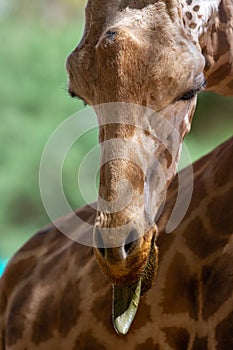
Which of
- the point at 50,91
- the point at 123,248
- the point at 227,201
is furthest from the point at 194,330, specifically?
the point at 50,91

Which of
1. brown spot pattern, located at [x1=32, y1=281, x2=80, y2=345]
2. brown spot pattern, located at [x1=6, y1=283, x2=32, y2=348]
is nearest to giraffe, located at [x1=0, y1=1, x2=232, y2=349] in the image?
brown spot pattern, located at [x1=32, y1=281, x2=80, y2=345]

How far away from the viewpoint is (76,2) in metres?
10.8

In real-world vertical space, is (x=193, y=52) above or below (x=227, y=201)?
above

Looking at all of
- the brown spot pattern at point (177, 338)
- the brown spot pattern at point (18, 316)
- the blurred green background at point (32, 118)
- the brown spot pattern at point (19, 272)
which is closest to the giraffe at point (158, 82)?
the brown spot pattern at point (177, 338)

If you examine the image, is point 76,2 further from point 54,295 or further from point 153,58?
point 153,58

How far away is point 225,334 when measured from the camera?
2264 mm

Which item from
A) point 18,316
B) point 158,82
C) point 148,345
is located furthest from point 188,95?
point 18,316

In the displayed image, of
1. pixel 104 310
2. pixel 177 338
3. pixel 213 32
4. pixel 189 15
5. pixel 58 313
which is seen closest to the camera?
pixel 189 15

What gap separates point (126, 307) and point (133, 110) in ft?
1.37

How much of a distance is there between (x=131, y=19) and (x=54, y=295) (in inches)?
44.6

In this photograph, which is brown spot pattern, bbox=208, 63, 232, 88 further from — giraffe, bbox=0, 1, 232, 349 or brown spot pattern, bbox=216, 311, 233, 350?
brown spot pattern, bbox=216, 311, 233, 350

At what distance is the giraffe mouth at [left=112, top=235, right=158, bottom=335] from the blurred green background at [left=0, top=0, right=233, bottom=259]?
4.90 m

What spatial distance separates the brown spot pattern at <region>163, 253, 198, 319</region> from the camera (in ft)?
7.90

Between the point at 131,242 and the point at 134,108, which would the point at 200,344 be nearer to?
the point at 131,242
